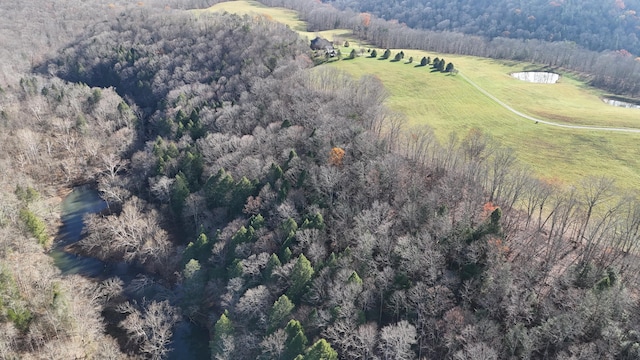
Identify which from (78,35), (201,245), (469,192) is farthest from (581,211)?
(78,35)

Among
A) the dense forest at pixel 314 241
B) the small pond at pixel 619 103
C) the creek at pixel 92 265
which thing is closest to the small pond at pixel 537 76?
the small pond at pixel 619 103

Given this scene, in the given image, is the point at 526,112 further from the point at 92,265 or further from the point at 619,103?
the point at 92,265

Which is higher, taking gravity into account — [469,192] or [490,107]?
[490,107]

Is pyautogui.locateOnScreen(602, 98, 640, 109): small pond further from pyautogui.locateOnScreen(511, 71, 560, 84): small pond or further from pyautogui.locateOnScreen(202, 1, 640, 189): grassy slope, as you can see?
pyautogui.locateOnScreen(511, 71, 560, 84): small pond

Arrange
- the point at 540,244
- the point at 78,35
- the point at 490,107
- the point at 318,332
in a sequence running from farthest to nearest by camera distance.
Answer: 1. the point at 78,35
2. the point at 490,107
3. the point at 540,244
4. the point at 318,332

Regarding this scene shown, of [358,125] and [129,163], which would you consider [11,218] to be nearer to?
[129,163]

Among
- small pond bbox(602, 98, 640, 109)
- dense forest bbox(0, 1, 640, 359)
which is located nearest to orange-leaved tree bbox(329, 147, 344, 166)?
dense forest bbox(0, 1, 640, 359)

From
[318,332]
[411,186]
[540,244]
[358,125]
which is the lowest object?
[318,332]

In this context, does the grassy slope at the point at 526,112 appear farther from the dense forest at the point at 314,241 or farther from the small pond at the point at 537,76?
the dense forest at the point at 314,241
